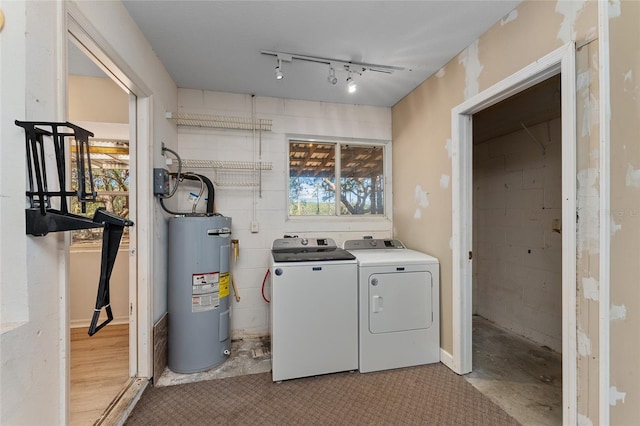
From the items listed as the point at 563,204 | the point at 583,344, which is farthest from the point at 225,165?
the point at 583,344

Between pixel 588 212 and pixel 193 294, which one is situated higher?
pixel 588 212

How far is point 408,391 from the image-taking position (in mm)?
1929

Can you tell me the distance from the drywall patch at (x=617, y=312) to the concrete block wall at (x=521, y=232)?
1.63m

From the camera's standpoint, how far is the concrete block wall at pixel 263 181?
8.89 feet

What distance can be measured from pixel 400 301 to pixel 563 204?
130 cm

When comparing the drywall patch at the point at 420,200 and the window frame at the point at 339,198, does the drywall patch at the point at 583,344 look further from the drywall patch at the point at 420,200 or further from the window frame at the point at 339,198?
the window frame at the point at 339,198

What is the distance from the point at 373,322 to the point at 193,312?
1491 millimetres

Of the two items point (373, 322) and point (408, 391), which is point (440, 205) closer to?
point (373, 322)

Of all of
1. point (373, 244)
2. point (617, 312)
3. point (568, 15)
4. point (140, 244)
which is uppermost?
point (568, 15)

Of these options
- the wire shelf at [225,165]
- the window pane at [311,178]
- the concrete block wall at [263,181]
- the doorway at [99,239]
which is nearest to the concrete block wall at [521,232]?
the concrete block wall at [263,181]

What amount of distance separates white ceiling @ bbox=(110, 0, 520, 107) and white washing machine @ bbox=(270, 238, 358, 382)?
5.43ft

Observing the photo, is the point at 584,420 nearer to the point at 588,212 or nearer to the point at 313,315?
the point at 588,212

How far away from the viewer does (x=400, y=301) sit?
2229 millimetres

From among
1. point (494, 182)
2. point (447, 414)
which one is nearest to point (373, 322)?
point (447, 414)
